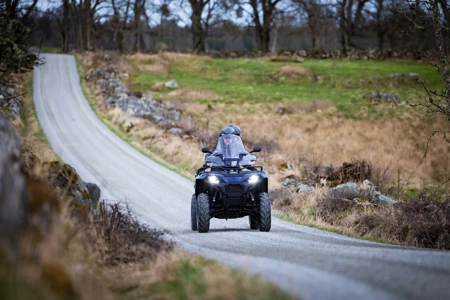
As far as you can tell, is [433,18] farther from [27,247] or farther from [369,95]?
[369,95]

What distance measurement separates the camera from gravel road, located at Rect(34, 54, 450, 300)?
255 inches

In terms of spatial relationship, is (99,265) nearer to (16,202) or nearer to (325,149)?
(16,202)

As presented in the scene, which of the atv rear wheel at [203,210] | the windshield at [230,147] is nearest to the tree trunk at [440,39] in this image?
the windshield at [230,147]

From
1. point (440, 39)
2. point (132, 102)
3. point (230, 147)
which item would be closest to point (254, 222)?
point (230, 147)

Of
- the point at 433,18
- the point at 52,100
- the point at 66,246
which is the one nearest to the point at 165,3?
the point at 52,100

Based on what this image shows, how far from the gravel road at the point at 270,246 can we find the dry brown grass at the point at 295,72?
26.1m

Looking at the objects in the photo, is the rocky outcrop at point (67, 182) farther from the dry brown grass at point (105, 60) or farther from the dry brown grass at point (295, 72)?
the dry brown grass at point (295, 72)

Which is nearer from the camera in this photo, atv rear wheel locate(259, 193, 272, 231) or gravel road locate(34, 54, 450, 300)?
gravel road locate(34, 54, 450, 300)

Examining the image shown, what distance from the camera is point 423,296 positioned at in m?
6.00

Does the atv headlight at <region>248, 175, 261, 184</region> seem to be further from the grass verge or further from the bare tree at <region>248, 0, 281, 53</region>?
the bare tree at <region>248, 0, 281, 53</region>

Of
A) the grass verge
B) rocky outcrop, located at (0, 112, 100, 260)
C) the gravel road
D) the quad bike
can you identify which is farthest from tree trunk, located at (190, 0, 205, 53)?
rocky outcrop, located at (0, 112, 100, 260)

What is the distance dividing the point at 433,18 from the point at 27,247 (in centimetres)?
1151

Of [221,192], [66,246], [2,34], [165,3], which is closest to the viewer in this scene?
[66,246]

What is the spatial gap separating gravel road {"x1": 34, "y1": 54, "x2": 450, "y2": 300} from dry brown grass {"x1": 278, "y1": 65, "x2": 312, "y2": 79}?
26.1m
